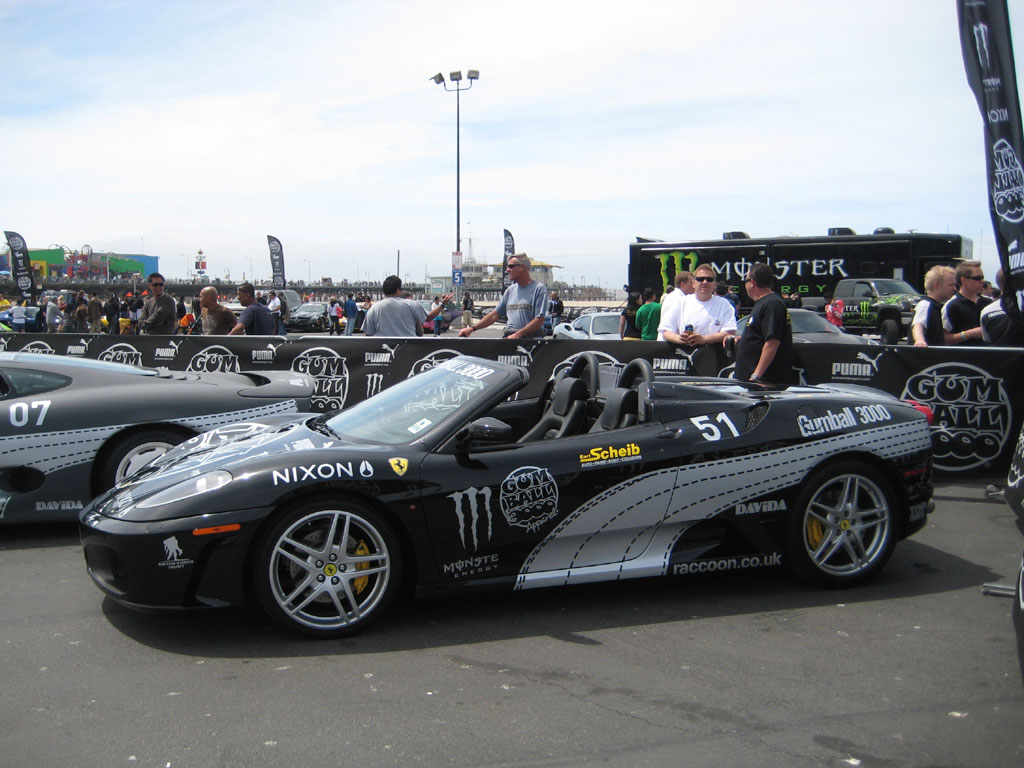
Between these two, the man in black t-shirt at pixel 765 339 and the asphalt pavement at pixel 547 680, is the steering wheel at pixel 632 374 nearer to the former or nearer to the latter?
the asphalt pavement at pixel 547 680

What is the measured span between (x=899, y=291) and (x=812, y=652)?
21133 millimetres

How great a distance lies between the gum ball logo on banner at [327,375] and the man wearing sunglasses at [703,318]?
3340 millimetres

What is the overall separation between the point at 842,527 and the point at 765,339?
2.05 metres

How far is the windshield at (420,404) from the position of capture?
4.47 m

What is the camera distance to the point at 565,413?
4.66 m

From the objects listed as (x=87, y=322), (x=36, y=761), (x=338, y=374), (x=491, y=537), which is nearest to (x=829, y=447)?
(x=491, y=537)

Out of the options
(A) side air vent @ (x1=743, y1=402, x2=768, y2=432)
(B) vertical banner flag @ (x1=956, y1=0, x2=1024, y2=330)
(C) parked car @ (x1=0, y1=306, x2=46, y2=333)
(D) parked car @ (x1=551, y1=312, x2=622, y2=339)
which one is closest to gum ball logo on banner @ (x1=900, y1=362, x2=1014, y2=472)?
(B) vertical banner flag @ (x1=956, y1=0, x2=1024, y2=330)

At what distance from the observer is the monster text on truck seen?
25047 mm

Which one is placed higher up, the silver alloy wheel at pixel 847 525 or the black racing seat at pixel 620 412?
the black racing seat at pixel 620 412

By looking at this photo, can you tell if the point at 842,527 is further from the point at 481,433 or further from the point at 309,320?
the point at 309,320

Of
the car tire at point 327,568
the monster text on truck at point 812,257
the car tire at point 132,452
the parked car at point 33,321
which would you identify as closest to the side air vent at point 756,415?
the car tire at point 327,568

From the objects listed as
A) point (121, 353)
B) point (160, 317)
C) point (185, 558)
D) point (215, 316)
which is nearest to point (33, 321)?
point (160, 317)

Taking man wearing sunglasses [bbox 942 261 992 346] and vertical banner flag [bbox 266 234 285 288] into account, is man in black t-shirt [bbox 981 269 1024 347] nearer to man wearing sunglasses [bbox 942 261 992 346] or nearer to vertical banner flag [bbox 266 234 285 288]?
man wearing sunglasses [bbox 942 261 992 346]

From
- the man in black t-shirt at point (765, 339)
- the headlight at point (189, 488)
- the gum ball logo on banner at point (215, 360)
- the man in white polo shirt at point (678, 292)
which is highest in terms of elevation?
the man in white polo shirt at point (678, 292)
